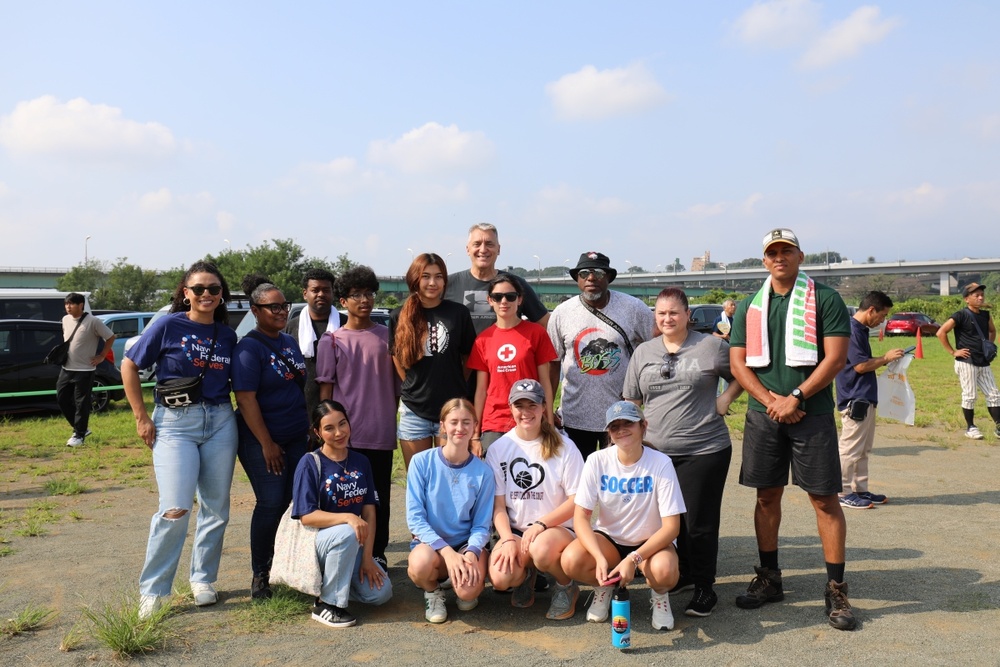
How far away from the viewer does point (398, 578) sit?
5082mm

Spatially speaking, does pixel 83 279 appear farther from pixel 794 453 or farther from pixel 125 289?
pixel 794 453

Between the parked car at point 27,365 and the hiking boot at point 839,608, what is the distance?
11.7 meters

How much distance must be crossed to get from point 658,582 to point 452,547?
1156 mm

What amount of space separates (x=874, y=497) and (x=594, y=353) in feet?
12.1

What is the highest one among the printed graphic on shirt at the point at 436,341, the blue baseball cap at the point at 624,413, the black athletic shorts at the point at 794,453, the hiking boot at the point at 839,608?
the printed graphic on shirt at the point at 436,341

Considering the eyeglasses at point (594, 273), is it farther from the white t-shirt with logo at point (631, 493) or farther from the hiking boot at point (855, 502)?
the hiking boot at point (855, 502)

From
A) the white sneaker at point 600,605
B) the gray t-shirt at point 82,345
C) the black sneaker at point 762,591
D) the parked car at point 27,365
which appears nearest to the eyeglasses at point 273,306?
the white sneaker at point 600,605

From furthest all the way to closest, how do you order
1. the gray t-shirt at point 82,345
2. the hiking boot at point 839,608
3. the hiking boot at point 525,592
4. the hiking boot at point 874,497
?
the gray t-shirt at point 82,345, the hiking boot at point 874,497, the hiking boot at point 525,592, the hiking boot at point 839,608

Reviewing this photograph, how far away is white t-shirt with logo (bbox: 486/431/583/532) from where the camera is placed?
14.8 feet

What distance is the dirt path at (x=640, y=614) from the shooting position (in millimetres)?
3768

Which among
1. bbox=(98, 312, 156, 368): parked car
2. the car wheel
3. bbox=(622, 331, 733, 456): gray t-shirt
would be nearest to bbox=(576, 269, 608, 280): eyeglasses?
bbox=(622, 331, 733, 456): gray t-shirt

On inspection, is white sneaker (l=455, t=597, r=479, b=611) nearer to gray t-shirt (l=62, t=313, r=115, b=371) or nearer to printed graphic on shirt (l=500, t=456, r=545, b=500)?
printed graphic on shirt (l=500, t=456, r=545, b=500)

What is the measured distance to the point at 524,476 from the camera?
4539 mm

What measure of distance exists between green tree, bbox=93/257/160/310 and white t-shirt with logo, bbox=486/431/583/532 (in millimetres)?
59812
